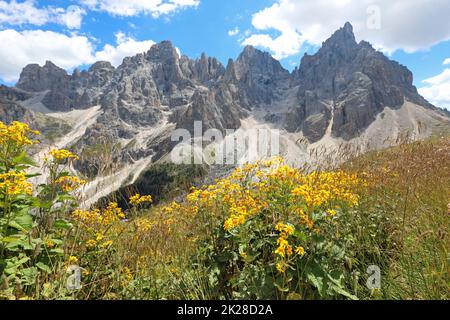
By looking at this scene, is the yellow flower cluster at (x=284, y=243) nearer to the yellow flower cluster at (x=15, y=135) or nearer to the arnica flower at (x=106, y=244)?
the arnica flower at (x=106, y=244)

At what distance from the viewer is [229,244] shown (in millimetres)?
3656

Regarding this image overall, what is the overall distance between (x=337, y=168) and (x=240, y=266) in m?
4.29

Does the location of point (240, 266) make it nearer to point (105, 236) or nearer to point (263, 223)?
point (263, 223)

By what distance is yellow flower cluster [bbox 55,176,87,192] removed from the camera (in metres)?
3.87

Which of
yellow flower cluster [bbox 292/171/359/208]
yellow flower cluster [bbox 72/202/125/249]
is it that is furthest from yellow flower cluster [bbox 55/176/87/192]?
yellow flower cluster [bbox 292/171/359/208]

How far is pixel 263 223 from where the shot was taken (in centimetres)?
352

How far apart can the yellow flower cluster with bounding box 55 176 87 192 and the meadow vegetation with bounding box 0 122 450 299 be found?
0.03 meters

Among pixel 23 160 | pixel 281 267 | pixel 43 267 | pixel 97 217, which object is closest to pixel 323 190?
pixel 281 267

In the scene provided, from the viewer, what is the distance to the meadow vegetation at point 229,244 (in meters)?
2.95

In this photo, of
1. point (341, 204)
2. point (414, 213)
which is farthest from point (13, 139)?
point (414, 213)

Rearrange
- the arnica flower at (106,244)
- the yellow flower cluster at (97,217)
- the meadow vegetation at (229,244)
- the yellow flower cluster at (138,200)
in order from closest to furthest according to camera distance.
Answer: the meadow vegetation at (229,244) → the arnica flower at (106,244) → the yellow flower cluster at (97,217) → the yellow flower cluster at (138,200)

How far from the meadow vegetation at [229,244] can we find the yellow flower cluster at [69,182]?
0.09ft

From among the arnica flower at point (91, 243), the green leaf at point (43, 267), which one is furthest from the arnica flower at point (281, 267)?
the arnica flower at point (91, 243)

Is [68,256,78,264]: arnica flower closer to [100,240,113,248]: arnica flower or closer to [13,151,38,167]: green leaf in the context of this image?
[100,240,113,248]: arnica flower
